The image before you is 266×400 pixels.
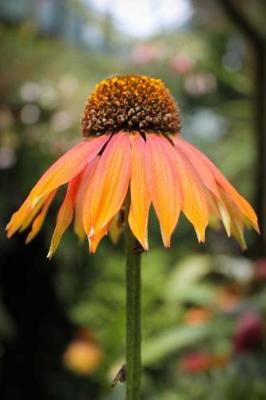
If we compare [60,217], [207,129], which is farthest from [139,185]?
[207,129]

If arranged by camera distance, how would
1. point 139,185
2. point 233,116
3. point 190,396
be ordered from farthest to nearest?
A: point 233,116 → point 190,396 → point 139,185

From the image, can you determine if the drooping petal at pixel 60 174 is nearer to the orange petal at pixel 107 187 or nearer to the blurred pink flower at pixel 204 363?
the orange petal at pixel 107 187

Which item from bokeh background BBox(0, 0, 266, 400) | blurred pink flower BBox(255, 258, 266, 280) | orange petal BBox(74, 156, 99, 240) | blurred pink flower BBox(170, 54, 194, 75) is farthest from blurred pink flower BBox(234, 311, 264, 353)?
blurred pink flower BBox(170, 54, 194, 75)

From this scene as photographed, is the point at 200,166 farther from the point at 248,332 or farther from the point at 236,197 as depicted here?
the point at 248,332

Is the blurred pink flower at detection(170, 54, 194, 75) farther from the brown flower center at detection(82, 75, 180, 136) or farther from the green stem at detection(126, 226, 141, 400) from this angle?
the green stem at detection(126, 226, 141, 400)

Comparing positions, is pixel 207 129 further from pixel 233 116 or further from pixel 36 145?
pixel 36 145

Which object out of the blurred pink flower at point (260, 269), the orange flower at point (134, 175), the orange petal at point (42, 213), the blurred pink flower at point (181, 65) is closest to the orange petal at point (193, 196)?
the orange flower at point (134, 175)
